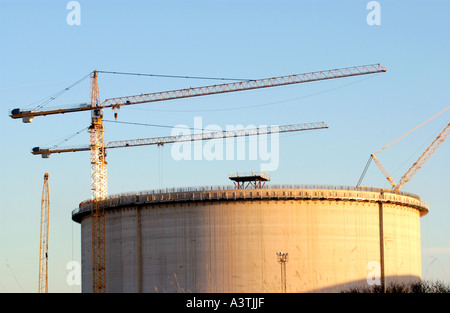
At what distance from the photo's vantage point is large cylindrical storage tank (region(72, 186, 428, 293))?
120m

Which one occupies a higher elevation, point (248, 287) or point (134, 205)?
point (134, 205)

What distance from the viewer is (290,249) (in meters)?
120

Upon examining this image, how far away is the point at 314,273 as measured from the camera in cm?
12012

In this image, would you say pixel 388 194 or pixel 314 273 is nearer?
pixel 314 273

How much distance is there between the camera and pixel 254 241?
4739 inches

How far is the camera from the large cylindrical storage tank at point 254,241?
11969 centimetres

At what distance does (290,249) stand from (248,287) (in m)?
7.56

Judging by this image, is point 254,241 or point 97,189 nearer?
point 254,241

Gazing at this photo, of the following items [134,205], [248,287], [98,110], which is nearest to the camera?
[248,287]
